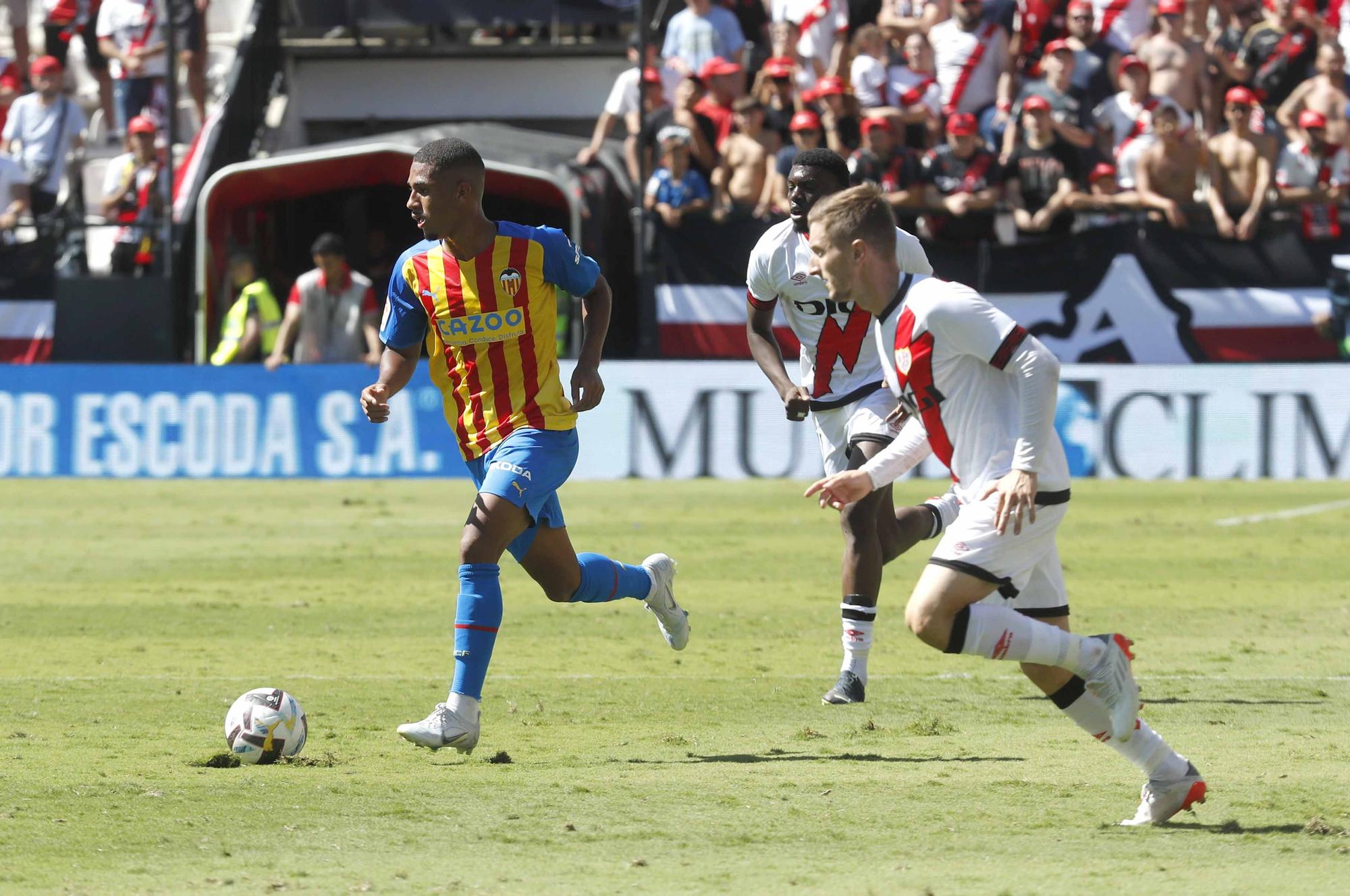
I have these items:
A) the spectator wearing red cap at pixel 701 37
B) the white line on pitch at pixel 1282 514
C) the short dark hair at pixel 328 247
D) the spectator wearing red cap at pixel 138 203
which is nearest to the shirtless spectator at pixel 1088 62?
the spectator wearing red cap at pixel 701 37

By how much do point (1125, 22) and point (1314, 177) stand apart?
9.71ft

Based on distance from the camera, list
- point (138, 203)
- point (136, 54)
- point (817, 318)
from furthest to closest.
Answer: point (136, 54), point (138, 203), point (817, 318)

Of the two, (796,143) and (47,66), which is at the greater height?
(47,66)

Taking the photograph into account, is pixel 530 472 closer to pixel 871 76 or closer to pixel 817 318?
pixel 817 318

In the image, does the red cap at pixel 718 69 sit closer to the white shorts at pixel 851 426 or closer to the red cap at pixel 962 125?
the red cap at pixel 962 125

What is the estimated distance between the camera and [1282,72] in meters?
18.9

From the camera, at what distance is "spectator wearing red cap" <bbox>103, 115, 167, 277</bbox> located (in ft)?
63.7

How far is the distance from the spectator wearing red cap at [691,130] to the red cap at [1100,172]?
378 centimetres

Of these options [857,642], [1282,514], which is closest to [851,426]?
[857,642]

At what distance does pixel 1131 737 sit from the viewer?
5242 millimetres

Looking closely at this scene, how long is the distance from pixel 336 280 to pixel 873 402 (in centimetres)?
1052

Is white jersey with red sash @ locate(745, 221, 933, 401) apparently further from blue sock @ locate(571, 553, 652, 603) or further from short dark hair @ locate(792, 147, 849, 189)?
blue sock @ locate(571, 553, 652, 603)

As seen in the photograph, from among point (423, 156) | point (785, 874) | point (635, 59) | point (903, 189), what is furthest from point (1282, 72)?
point (785, 874)

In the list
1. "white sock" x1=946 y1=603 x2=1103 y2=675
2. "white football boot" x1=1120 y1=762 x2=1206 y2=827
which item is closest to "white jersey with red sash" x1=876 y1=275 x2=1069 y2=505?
"white sock" x1=946 y1=603 x2=1103 y2=675
